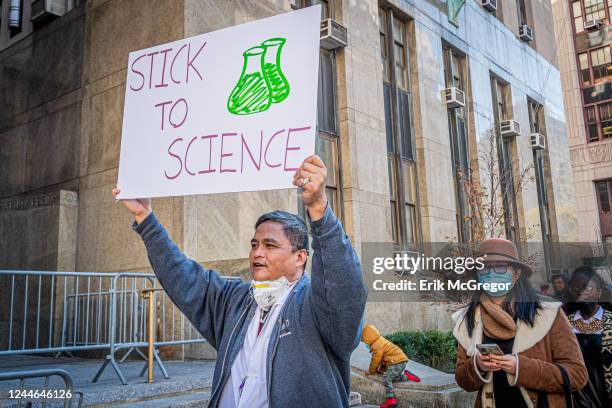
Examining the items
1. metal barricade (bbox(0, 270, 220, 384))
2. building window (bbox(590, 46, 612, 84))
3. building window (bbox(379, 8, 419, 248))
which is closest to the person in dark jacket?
metal barricade (bbox(0, 270, 220, 384))

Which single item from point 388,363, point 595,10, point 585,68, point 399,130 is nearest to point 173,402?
point 388,363

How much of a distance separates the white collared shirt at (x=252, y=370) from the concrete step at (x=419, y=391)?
5.07m

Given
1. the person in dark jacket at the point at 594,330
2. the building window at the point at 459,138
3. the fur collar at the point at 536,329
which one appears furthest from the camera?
the building window at the point at 459,138

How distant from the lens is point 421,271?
15.7m

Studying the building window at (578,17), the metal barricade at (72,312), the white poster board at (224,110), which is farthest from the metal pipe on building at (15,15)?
the building window at (578,17)

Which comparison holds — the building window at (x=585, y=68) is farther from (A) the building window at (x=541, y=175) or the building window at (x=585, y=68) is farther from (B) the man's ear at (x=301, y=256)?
(B) the man's ear at (x=301, y=256)

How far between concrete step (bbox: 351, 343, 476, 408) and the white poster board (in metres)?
5.10

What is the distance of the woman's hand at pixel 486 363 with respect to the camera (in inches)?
130

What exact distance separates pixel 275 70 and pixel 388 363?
17.8 ft

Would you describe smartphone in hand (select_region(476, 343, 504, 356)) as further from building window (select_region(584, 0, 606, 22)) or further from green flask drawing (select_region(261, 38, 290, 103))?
building window (select_region(584, 0, 606, 22))

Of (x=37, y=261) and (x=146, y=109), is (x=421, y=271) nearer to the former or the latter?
(x=37, y=261)

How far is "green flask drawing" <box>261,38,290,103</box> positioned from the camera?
292cm

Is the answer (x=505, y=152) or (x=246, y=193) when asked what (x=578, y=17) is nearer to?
(x=505, y=152)

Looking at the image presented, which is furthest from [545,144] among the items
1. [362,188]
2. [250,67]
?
[250,67]
